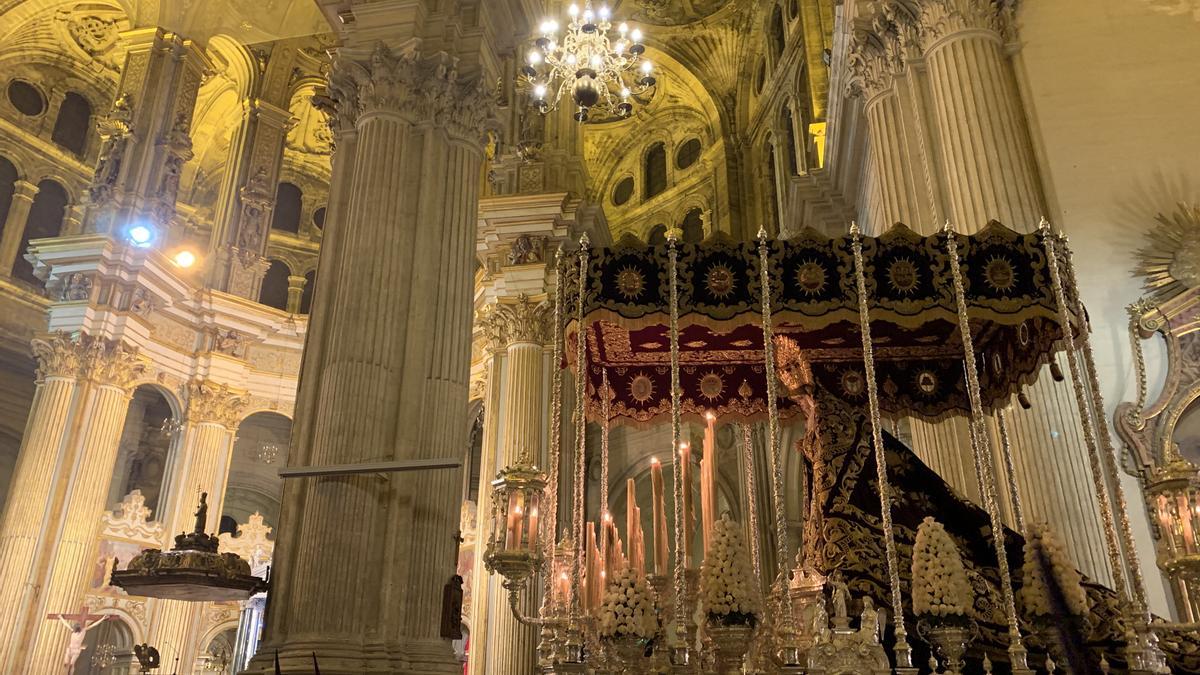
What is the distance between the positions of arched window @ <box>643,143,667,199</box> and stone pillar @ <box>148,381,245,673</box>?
11.5 metres

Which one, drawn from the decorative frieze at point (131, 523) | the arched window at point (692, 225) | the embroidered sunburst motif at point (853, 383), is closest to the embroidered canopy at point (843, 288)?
the embroidered sunburst motif at point (853, 383)

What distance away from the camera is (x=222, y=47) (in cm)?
1970

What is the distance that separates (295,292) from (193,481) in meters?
7.20

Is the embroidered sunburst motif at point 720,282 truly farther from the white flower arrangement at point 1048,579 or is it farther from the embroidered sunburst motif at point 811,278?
the white flower arrangement at point 1048,579

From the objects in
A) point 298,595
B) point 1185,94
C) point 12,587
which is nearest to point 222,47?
point 12,587

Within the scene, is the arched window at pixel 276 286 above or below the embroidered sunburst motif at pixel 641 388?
above

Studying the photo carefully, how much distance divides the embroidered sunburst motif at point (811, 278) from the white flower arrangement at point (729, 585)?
1.84m

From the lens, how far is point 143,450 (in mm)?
19328

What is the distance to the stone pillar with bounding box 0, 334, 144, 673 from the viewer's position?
13.5m

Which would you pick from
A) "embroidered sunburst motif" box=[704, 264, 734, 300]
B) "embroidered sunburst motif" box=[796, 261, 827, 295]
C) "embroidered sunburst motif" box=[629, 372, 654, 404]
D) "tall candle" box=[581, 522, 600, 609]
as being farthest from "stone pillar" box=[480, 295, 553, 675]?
"embroidered sunburst motif" box=[796, 261, 827, 295]

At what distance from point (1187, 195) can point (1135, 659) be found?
5.04 m

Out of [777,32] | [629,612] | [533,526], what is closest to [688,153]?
[777,32]

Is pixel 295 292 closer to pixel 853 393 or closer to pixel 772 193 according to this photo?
pixel 772 193

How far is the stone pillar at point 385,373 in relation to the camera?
21.9 feet
